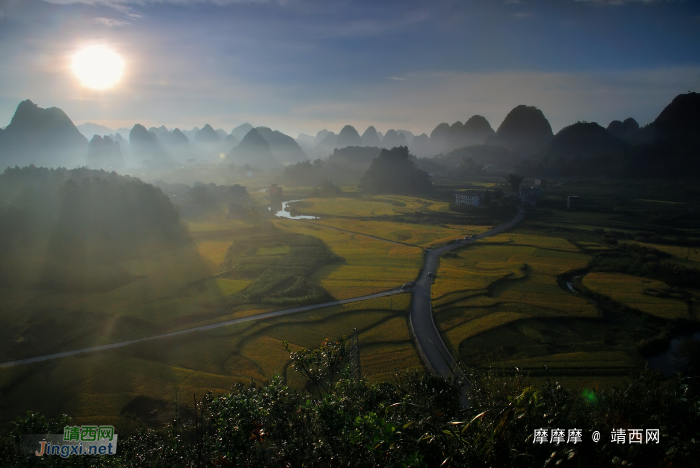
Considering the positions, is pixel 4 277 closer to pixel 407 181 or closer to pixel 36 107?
pixel 407 181

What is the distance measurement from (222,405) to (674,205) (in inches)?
2515

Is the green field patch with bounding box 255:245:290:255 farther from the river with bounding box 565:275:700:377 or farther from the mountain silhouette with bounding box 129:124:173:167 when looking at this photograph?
the mountain silhouette with bounding box 129:124:173:167

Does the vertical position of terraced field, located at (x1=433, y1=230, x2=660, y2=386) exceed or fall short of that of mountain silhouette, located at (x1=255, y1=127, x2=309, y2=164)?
it falls short

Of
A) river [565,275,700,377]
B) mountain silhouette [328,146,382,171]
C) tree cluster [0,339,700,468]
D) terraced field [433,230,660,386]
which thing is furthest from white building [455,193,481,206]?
mountain silhouette [328,146,382,171]

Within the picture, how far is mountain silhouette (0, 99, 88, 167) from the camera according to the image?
80312 mm

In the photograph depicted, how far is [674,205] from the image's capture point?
5125 centimetres

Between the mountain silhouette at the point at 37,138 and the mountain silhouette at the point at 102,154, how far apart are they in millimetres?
7947

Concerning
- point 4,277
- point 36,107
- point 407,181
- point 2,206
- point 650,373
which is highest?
point 36,107

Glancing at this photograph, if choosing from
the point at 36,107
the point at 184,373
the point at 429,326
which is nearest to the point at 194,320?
the point at 184,373

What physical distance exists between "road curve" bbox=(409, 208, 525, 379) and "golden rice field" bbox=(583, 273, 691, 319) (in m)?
11.5

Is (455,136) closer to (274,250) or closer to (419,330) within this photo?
(274,250)

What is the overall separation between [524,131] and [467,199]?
9128 cm

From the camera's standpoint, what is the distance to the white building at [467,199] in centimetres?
5862

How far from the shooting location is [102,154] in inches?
4070
